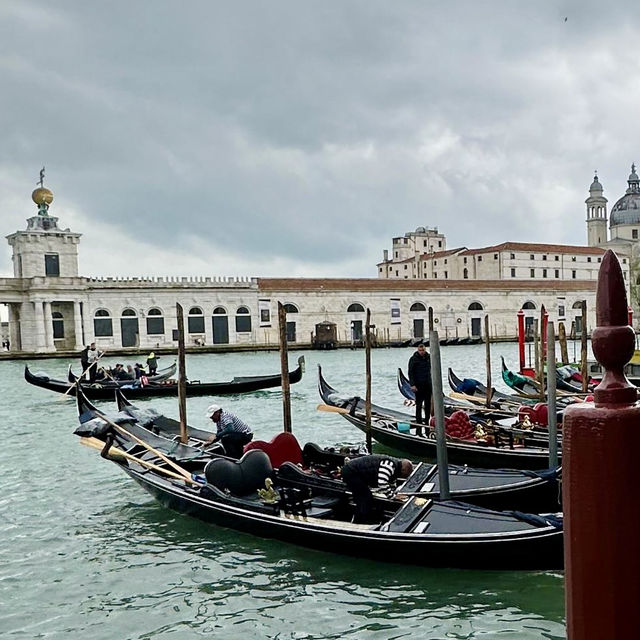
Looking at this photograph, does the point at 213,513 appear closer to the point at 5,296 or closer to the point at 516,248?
the point at 5,296

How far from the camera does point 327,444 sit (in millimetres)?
9867

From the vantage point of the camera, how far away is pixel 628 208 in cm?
5525

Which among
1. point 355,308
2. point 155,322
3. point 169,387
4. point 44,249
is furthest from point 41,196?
point 169,387

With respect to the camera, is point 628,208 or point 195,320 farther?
point 628,208

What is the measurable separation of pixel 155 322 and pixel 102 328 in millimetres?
2589

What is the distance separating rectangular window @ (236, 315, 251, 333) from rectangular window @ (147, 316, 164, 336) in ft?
13.1

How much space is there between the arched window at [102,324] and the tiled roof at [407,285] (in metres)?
7.94

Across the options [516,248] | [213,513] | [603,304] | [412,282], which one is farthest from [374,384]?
[516,248]

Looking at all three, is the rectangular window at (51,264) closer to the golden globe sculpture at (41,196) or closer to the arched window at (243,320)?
the golden globe sculpture at (41,196)

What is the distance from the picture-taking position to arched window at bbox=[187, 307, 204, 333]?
35.5 meters

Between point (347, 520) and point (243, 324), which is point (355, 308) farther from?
point (347, 520)

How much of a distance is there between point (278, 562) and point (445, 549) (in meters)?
1.24

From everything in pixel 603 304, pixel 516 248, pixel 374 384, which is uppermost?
pixel 516 248

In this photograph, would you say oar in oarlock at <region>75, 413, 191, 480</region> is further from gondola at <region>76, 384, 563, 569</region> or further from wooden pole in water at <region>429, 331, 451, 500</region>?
wooden pole in water at <region>429, 331, 451, 500</region>
